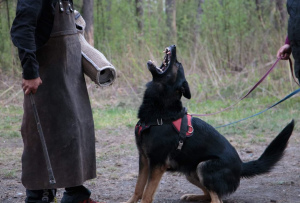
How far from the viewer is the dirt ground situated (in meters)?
4.34

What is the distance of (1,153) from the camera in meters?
6.03

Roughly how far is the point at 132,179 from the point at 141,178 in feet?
3.34

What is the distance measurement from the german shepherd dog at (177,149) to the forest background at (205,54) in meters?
4.30

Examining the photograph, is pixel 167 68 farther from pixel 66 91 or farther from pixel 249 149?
pixel 249 149

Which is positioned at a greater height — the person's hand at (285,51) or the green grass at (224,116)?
the person's hand at (285,51)

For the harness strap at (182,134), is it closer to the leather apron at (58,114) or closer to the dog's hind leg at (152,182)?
the dog's hind leg at (152,182)

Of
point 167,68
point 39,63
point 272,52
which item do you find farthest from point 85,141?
point 272,52

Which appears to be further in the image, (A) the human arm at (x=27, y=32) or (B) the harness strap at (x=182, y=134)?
(B) the harness strap at (x=182, y=134)

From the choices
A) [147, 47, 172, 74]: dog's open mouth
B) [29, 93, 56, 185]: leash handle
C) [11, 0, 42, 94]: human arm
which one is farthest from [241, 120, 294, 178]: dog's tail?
[11, 0, 42, 94]: human arm

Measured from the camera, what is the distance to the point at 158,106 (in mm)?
4027

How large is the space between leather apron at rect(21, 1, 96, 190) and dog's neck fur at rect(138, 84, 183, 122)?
2.44 feet

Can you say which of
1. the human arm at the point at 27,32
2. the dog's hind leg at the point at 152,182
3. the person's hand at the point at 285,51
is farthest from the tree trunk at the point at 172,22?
the human arm at the point at 27,32

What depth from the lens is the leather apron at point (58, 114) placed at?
336 cm

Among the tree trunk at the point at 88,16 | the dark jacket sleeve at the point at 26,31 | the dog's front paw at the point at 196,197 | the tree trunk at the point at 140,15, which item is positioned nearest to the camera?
the dark jacket sleeve at the point at 26,31
